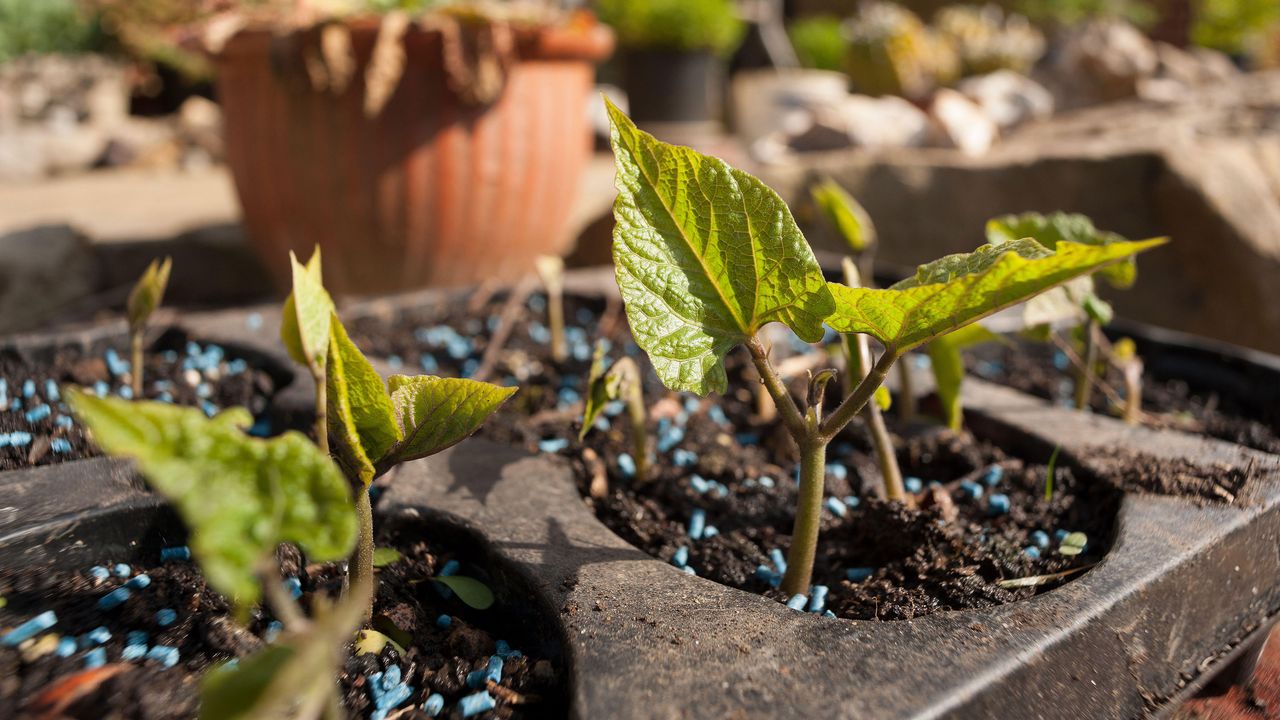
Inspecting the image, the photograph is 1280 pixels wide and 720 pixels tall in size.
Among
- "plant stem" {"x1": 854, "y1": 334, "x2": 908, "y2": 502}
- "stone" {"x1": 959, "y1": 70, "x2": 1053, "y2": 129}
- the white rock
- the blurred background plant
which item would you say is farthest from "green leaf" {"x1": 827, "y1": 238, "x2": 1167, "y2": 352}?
the blurred background plant

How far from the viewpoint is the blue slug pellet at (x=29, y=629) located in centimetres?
72

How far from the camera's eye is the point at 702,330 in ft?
2.65

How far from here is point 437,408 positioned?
0.75m

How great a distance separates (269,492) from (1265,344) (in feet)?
6.85

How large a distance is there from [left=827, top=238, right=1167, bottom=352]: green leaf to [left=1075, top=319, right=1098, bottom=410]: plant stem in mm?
619

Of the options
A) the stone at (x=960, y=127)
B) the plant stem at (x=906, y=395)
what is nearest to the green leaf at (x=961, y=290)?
the plant stem at (x=906, y=395)

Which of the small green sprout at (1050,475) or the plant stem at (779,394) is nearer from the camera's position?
the plant stem at (779,394)

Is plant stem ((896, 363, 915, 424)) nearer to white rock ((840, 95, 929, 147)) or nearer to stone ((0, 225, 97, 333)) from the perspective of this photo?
stone ((0, 225, 97, 333))

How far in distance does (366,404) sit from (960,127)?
3175 millimetres

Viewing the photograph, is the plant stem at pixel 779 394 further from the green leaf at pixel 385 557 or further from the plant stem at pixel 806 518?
the green leaf at pixel 385 557

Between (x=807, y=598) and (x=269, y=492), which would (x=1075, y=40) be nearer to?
(x=807, y=598)

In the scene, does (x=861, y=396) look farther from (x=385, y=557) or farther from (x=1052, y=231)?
(x=1052, y=231)

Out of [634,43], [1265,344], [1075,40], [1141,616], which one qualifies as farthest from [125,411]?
[1075,40]

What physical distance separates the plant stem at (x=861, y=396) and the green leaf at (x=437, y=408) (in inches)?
10.7
